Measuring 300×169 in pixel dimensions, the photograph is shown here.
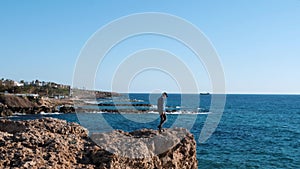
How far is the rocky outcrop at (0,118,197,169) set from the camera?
9016 millimetres

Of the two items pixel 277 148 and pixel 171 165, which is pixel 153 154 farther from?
pixel 277 148

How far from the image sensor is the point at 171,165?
41.1ft

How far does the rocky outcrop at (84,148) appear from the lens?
9016mm

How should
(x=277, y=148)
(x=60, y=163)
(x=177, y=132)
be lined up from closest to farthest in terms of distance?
(x=60, y=163), (x=177, y=132), (x=277, y=148)

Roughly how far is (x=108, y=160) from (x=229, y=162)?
24088mm

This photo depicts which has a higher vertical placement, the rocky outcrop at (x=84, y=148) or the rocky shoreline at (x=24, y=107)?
the rocky outcrop at (x=84, y=148)

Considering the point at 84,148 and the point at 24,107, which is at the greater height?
the point at 84,148

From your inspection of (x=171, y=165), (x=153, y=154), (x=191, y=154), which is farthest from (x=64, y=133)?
(x=191, y=154)

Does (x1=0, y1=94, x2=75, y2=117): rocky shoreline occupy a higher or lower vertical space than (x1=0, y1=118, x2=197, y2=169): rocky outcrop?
lower

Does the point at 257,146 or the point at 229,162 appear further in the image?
the point at 257,146

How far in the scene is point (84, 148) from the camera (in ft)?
34.1

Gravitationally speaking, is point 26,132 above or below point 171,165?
above

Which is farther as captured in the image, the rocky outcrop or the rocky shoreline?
the rocky shoreline

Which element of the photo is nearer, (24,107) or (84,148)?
(84,148)
